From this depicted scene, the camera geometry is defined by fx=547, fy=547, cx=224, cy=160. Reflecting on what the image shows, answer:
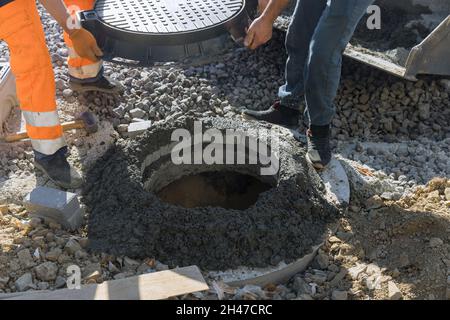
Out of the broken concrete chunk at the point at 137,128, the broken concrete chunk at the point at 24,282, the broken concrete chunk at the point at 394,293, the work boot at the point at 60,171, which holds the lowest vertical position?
the broken concrete chunk at the point at 394,293

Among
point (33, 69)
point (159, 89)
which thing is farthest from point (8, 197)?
point (159, 89)

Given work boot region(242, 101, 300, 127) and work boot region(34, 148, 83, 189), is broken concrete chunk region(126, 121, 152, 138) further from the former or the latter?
work boot region(242, 101, 300, 127)

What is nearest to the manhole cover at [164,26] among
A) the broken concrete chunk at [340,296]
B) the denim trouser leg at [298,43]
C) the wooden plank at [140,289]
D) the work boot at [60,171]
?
the denim trouser leg at [298,43]

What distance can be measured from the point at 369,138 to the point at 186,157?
4.66ft

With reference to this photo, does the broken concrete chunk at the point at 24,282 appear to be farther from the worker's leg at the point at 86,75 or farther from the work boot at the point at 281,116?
the work boot at the point at 281,116

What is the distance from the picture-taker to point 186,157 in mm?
3527

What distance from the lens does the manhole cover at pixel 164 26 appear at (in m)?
2.89

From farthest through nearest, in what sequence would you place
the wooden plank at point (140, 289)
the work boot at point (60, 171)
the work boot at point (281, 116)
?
the work boot at point (281, 116) → the work boot at point (60, 171) → the wooden plank at point (140, 289)

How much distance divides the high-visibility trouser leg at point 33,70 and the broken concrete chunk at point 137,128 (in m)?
0.45

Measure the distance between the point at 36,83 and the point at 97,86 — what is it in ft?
3.01

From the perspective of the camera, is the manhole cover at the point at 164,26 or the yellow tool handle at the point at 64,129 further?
the yellow tool handle at the point at 64,129

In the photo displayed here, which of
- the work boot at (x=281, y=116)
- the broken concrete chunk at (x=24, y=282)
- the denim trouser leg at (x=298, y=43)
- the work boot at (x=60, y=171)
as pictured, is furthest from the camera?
the work boot at (x=281, y=116)

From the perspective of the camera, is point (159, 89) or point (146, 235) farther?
point (159, 89)
